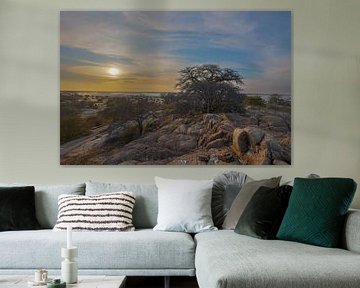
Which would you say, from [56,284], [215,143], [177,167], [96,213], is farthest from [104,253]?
[215,143]

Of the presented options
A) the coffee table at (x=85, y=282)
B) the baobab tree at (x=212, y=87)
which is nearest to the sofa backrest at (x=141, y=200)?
the baobab tree at (x=212, y=87)

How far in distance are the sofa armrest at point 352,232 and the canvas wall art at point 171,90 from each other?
1488 millimetres

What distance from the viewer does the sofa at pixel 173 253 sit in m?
2.76

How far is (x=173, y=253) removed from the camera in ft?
13.5

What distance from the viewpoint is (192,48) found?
17.1 feet

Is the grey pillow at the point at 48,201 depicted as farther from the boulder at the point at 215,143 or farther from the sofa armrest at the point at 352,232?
the sofa armrest at the point at 352,232

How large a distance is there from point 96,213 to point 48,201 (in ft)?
1.79

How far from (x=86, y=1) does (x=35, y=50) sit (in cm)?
62

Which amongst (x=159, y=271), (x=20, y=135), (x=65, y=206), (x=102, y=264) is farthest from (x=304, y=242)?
(x=20, y=135)

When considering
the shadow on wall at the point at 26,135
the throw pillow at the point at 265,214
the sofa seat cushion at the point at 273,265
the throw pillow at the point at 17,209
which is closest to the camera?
the sofa seat cushion at the point at 273,265

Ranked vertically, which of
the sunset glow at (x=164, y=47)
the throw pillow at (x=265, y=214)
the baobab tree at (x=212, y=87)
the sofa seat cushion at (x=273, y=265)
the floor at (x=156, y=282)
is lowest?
the floor at (x=156, y=282)

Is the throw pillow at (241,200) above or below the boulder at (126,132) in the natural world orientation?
below

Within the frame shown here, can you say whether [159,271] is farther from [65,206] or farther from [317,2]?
[317,2]

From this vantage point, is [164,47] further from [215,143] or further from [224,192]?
[224,192]
